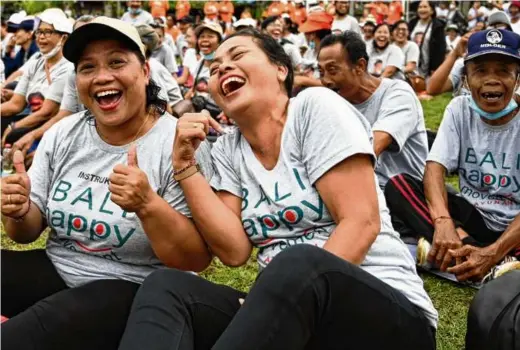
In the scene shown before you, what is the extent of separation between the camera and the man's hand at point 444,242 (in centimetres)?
362

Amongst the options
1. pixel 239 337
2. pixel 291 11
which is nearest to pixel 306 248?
pixel 239 337

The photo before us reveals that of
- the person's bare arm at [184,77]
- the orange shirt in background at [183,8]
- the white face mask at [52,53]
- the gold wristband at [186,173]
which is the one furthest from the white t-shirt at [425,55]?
the orange shirt in background at [183,8]

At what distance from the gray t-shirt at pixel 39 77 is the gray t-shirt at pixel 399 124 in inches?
124

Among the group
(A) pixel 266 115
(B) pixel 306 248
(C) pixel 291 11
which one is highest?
(A) pixel 266 115

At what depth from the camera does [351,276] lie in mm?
1978

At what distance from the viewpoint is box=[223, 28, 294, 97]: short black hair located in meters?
2.55

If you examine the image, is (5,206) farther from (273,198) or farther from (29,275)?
(273,198)

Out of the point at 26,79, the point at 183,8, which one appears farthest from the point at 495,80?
the point at 183,8

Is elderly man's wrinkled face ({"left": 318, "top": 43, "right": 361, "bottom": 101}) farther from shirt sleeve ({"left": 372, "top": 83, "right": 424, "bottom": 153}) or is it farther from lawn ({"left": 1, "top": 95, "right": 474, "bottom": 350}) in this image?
lawn ({"left": 1, "top": 95, "right": 474, "bottom": 350})

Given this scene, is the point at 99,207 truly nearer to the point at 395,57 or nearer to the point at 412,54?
the point at 395,57

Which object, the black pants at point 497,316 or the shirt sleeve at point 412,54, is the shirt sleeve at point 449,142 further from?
the shirt sleeve at point 412,54

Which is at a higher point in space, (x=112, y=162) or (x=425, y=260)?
(x=112, y=162)

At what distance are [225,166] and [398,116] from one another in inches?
72.7

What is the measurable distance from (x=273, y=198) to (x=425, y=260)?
74.4 inches
